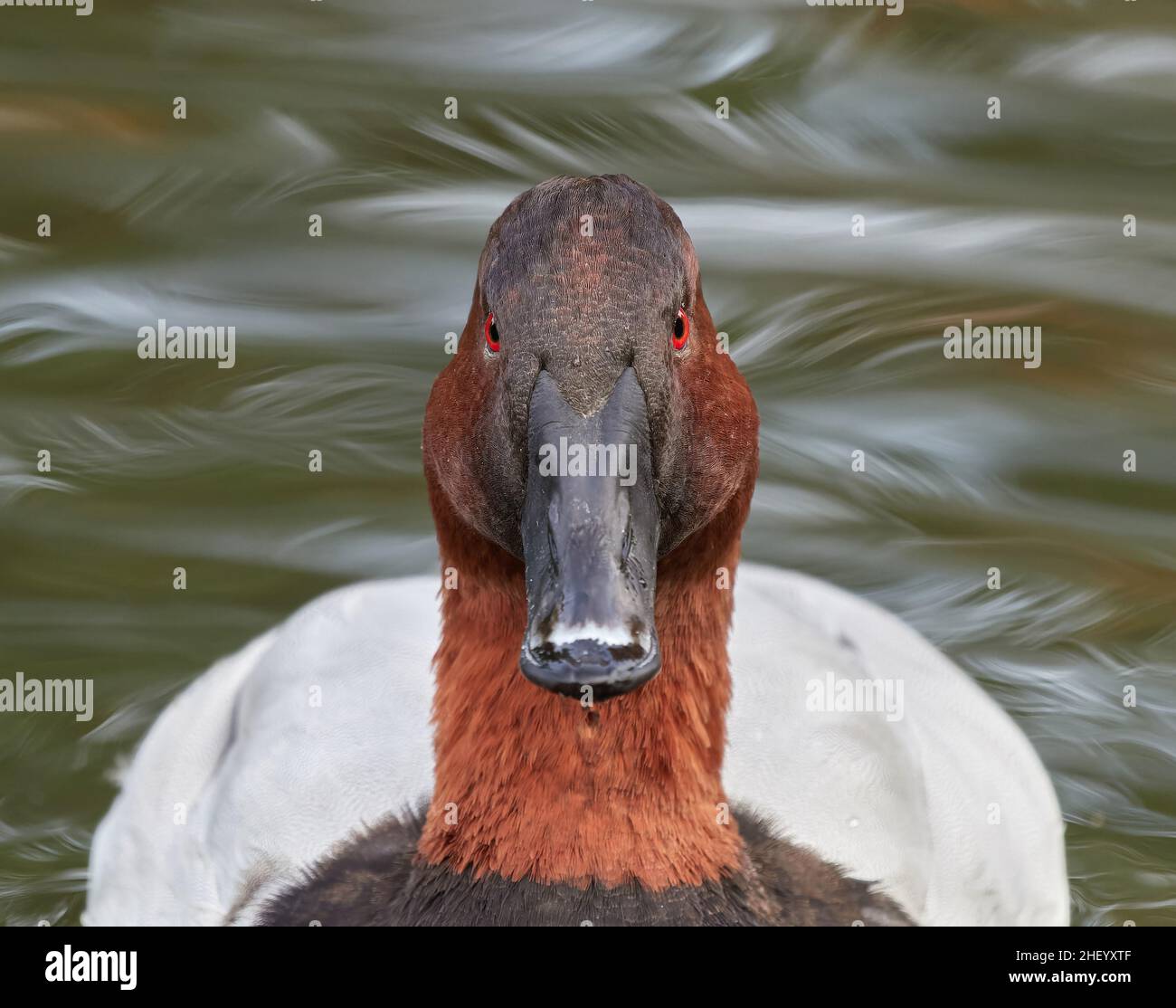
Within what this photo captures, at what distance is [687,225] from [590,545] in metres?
3.11

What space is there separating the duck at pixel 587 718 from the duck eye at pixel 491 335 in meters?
0.01

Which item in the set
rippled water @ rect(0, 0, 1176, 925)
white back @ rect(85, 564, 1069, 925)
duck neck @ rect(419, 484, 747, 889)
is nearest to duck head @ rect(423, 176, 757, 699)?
duck neck @ rect(419, 484, 747, 889)

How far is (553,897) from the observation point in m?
2.98

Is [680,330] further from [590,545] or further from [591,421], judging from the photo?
[590,545]

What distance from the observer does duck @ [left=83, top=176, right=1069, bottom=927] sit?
2.68 meters

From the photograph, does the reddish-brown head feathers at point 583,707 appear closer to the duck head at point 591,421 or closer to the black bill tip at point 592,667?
the duck head at point 591,421

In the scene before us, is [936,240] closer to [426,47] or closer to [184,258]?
[426,47]

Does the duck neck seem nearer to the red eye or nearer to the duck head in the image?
the duck head

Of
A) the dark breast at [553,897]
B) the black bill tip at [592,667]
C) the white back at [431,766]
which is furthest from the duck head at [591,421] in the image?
the white back at [431,766]

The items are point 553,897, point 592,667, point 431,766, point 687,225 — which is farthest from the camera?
point 687,225

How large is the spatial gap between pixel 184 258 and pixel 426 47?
3.75 feet

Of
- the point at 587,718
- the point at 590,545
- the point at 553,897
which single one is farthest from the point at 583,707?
the point at 590,545

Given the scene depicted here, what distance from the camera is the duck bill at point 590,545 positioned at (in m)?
2.45

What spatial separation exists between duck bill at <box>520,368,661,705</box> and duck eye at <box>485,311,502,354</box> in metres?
0.18
